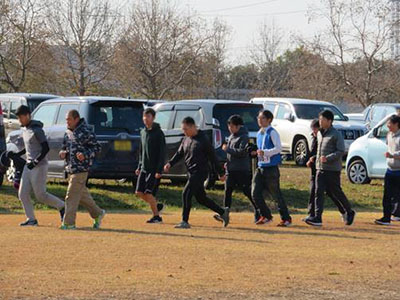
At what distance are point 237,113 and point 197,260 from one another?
9742mm

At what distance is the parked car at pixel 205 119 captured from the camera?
21.7 meters

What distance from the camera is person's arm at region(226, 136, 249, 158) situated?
1705 cm

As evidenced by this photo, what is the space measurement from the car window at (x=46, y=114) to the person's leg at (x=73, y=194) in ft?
21.8

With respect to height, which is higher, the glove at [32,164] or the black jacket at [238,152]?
the black jacket at [238,152]

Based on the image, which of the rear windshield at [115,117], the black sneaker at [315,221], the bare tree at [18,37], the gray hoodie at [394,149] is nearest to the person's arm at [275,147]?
the black sneaker at [315,221]

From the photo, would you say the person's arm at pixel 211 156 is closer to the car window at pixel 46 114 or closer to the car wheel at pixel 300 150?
the car window at pixel 46 114

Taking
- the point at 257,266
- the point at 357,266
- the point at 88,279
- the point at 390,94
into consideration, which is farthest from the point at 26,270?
the point at 390,94

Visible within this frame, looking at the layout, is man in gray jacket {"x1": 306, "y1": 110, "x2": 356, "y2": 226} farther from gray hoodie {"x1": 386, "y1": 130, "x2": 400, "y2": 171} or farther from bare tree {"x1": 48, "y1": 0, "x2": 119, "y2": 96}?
bare tree {"x1": 48, "y1": 0, "x2": 119, "y2": 96}

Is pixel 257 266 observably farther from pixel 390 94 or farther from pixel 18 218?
pixel 390 94

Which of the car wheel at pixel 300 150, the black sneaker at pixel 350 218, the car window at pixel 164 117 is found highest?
the car window at pixel 164 117

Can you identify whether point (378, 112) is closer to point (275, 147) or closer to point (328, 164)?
point (328, 164)

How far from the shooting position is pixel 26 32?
4800 centimetres

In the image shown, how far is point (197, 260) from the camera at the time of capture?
1289 cm

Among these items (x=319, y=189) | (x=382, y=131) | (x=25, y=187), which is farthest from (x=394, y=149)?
(x=382, y=131)
